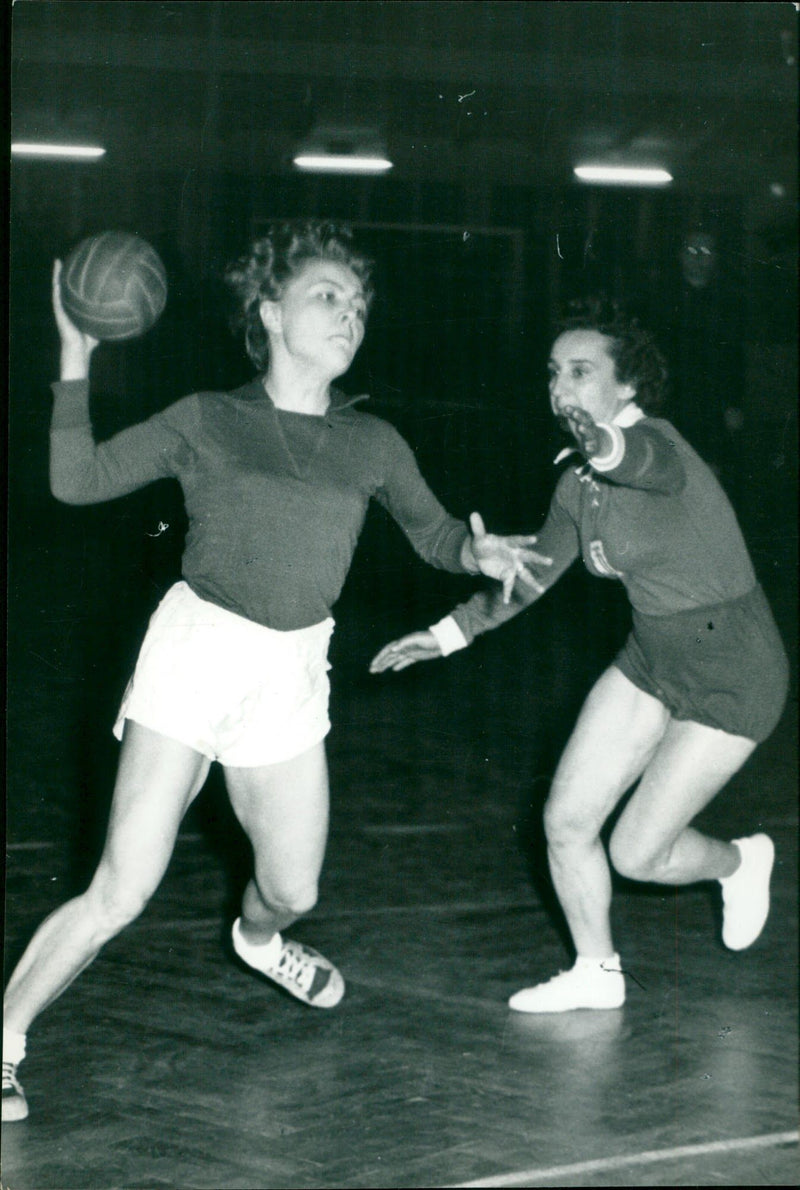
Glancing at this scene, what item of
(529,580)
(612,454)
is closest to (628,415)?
(612,454)

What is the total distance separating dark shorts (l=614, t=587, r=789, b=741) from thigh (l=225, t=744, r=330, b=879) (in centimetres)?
98

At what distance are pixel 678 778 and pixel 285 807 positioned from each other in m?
1.12

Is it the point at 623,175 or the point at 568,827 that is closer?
the point at 568,827

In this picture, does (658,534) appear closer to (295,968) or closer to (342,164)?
(295,968)

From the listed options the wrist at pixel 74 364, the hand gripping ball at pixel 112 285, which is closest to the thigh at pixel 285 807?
the wrist at pixel 74 364

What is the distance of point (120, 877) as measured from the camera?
10.6ft

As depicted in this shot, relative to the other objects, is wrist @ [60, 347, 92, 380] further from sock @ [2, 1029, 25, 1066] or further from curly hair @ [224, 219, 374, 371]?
sock @ [2, 1029, 25, 1066]

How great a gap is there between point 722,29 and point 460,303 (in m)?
8.30

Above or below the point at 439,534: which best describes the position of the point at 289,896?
below

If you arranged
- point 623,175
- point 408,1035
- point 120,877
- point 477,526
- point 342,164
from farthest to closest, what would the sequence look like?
1. point 342,164
2. point 623,175
3. point 408,1035
4. point 477,526
5. point 120,877

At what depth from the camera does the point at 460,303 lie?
40.3ft

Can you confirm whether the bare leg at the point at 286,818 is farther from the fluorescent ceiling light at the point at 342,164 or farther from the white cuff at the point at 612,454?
the fluorescent ceiling light at the point at 342,164

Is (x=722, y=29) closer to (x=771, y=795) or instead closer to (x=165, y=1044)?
(x=165, y=1044)

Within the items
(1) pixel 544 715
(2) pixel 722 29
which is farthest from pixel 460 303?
(2) pixel 722 29
